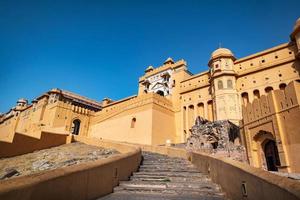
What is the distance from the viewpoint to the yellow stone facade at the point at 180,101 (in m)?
23.7

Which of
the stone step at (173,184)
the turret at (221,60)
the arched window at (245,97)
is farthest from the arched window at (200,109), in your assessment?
the stone step at (173,184)

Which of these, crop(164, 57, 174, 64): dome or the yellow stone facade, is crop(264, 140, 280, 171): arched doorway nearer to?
the yellow stone facade

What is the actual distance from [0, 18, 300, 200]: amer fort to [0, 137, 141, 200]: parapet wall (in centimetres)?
1

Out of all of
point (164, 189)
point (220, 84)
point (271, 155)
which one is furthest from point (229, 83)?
point (164, 189)

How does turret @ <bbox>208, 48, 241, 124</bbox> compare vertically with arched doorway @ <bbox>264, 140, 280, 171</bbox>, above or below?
above

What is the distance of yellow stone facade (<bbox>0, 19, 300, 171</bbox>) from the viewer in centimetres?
2373

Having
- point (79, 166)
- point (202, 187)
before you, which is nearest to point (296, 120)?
point (202, 187)

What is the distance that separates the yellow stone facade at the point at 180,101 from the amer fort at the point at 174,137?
0.38 ft

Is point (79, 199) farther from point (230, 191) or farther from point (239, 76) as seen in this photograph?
point (239, 76)

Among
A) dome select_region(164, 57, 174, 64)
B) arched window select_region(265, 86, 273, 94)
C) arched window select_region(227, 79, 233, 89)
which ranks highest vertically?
dome select_region(164, 57, 174, 64)

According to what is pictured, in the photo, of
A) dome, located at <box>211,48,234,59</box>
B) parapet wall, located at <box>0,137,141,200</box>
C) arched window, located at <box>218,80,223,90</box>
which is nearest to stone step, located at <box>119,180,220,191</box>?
parapet wall, located at <box>0,137,141,200</box>

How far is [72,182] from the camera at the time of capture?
3.93 metres

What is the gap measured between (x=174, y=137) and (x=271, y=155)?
45.5ft

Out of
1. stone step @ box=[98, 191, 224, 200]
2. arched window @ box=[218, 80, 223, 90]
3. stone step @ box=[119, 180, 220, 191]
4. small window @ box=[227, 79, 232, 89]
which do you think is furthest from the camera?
arched window @ box=[218, 80, 223, 90]
